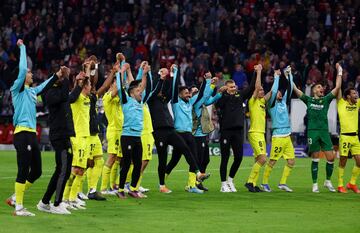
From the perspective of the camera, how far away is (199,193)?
20906mm

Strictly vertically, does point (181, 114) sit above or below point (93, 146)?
above

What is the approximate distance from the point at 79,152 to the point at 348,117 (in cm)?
757

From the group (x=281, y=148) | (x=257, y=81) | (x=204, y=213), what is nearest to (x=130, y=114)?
(x=204, y=213)

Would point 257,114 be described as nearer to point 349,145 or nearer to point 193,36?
point 349,145

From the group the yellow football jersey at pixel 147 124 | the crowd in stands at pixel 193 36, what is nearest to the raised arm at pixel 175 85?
the yellow football jersey at pixel 147 124

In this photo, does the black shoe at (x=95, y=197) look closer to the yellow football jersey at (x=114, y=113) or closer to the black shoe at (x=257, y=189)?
the yellow football jersey at (x=114, y=113)


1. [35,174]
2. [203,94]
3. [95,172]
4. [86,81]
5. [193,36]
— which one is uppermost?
[193,36]

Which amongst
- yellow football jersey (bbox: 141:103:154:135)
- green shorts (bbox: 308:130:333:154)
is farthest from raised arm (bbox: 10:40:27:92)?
green shorts (bbox: 308:130:333:154)

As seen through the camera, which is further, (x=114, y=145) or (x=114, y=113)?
(x=114, y=113)

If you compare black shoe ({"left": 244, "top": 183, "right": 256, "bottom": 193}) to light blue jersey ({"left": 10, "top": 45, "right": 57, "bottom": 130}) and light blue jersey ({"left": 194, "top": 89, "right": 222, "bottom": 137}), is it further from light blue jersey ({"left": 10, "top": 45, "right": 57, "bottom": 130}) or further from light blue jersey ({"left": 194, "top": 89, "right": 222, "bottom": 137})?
light blue jersey ({"left": 10, "top": 45, "right": 57, "bottom": 130})

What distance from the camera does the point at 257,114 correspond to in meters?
22.3

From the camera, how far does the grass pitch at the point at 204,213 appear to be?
14836 millimetres

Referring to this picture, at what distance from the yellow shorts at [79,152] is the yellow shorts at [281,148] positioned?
6044 millimetres

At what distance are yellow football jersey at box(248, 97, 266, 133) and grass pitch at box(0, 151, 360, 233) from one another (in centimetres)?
151
